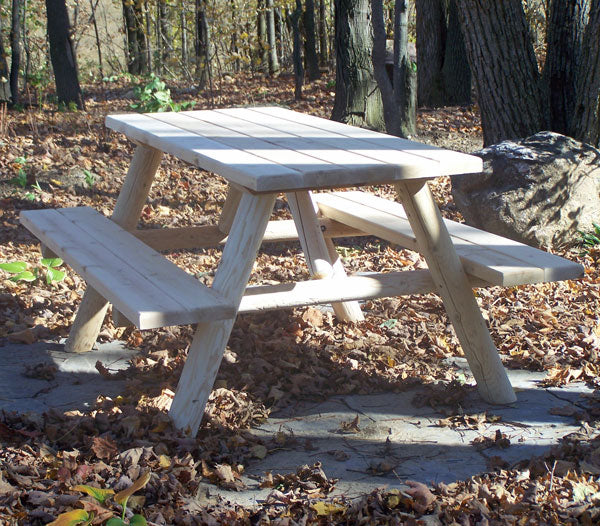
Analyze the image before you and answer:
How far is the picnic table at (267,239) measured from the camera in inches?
103

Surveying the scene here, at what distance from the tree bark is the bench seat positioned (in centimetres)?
230

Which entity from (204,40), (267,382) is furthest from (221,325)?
(204,40)

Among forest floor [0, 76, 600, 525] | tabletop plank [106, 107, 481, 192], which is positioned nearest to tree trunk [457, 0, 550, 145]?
forest floor [0, 76, 600, 525]

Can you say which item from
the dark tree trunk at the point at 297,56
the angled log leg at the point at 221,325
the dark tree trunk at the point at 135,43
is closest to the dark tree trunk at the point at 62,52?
the dark tree trunk at the point at 297,56

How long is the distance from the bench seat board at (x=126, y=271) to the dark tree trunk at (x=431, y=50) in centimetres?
643

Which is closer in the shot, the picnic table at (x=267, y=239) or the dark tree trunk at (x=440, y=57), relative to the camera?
the picnic table at (x=267, y=239)

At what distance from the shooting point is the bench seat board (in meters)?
2.43

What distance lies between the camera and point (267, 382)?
10.8 feet

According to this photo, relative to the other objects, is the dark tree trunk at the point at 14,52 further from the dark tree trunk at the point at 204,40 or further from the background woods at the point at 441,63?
the dark tree trunk at the point at 204,40

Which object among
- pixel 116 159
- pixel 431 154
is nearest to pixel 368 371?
pixel 431 154

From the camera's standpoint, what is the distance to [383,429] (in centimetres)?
293

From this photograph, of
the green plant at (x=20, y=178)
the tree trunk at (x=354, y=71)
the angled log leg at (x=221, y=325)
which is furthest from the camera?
the tree trunk at (x=354, y=71)

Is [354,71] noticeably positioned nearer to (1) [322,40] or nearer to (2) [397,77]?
(2) [397,77]

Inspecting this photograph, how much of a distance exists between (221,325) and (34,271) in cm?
215
